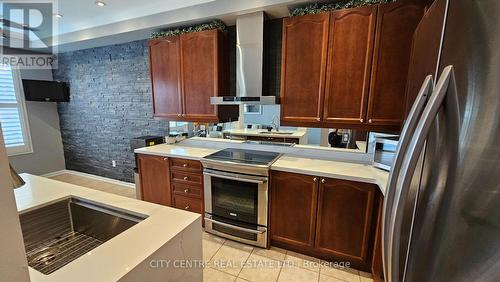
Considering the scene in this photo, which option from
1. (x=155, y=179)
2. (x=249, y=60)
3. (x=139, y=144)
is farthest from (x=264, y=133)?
(x=139, y=144)

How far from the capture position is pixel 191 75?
2.72 m

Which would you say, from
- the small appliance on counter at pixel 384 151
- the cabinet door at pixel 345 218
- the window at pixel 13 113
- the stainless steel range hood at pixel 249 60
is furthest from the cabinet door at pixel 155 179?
the window at pixel 13 113

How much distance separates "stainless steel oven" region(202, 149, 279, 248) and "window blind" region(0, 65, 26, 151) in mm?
4235

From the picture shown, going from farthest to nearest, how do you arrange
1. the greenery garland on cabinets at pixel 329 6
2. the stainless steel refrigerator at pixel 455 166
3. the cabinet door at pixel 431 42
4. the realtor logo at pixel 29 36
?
the realtor logo at pixel 29 36
the greenery garland on cabinets at pixel 329 6
the cabinet door at pixel 431 42
the stainless steel refrigerator at pixel 455 166

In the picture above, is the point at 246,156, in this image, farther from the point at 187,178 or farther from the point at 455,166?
the point at 455,166

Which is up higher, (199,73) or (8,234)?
(199,73)

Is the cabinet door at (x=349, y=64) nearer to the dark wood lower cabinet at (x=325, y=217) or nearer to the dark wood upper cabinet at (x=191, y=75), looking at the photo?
the dark wood lower cabinet at (x=325, y=217)

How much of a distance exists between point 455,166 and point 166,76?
3.04 metres

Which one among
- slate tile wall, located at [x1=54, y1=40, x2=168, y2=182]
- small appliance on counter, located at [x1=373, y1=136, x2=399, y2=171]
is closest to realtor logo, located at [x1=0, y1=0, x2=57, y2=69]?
slate tile wall, located at [x1=54, y1=40, x2=168, y2=182]

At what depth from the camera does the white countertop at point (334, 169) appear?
1.85 m

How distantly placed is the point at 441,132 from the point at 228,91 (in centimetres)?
247

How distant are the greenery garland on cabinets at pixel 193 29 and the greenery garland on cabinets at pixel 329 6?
0.89 m

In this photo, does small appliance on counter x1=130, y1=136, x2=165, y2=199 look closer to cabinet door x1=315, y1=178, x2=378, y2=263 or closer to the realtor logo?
the realtor logo

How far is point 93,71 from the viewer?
3.97m
